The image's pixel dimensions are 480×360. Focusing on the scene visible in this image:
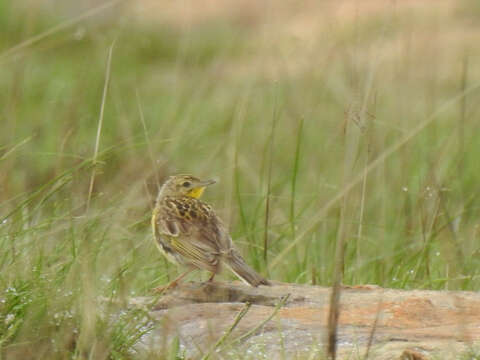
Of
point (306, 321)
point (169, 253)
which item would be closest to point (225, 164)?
point (169, 253)

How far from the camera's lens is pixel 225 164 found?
842 cm

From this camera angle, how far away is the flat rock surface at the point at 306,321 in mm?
3977

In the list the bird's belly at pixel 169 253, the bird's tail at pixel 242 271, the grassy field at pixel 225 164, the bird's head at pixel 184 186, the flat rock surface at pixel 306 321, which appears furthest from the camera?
the bird's head at pixel 184 186

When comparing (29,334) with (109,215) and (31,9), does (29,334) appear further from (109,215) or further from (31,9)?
(31,9)

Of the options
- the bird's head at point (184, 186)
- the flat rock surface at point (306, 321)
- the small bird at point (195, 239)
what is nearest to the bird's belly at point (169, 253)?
the small bird at point (195, 239)

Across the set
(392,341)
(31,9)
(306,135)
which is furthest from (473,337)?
(306,135)

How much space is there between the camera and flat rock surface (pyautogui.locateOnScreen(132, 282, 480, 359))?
3977 mm

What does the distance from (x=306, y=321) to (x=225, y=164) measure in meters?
4.08

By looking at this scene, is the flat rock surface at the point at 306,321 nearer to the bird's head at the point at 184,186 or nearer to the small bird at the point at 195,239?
the small bird at the point at 195,239

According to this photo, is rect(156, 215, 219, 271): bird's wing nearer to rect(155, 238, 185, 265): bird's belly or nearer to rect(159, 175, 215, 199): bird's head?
rect(155, 238, 185, 265): bird's belly

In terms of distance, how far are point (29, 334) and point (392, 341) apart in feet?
4.19

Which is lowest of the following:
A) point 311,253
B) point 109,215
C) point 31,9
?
point 311,253

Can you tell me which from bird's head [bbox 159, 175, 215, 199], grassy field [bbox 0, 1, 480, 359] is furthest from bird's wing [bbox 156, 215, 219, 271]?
bird's head [bbox 159, 175, 215, 199]

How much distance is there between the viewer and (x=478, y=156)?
9.09 m
